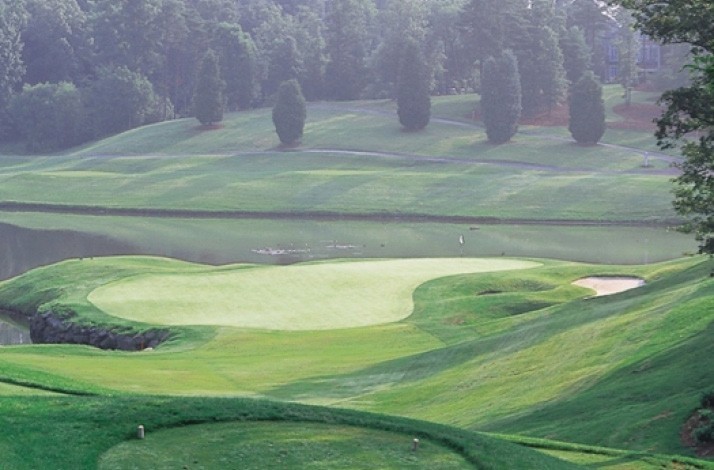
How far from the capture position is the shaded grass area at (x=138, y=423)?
627 inches

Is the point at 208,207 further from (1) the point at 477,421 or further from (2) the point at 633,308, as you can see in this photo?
(1) the point at 477,421

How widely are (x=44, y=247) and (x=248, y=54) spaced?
66226 millimetres

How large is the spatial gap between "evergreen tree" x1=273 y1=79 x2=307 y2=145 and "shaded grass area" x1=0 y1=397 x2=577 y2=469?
105 metres

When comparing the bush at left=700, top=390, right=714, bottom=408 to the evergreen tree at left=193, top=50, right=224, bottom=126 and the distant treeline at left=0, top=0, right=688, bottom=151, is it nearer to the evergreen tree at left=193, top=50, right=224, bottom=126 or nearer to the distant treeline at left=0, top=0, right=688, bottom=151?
the distant treeline at left=0, top=0, right=688, bottom=151

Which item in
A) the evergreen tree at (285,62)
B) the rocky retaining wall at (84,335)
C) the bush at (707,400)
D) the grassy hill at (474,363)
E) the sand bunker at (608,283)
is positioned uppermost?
the evergreen tree at (285,62)

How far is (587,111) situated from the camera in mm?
117250

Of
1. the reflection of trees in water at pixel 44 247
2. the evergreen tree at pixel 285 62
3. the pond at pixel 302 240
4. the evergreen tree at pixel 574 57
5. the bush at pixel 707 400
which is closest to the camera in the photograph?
the bush at pixel 707 400

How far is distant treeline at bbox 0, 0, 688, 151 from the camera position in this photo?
454 ft

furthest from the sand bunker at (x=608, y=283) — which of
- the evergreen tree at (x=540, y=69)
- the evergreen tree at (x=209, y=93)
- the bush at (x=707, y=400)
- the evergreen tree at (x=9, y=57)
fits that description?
the evergreen tree at (x=9, y=57)

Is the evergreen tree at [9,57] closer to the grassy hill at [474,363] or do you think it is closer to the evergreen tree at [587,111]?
the evergreen tree at [587,111]

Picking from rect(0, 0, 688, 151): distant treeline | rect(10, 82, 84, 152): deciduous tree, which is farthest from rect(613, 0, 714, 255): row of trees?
rect(10, 82, 84, 152): deciduous tree

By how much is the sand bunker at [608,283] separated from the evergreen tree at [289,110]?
235 ft

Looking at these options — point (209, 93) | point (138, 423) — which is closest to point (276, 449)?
point (138, 423)

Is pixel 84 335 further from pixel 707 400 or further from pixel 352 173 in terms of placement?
pixel 352 173
